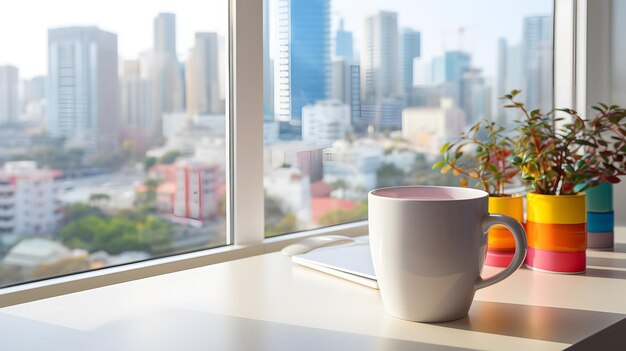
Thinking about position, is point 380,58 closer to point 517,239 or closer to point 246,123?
point 246,123

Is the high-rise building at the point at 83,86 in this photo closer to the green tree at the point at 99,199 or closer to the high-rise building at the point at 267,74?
the green tree at the point at 99,199

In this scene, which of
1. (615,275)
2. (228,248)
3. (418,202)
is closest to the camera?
(418,202)

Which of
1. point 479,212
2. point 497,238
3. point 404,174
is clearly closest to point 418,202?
point 479,212

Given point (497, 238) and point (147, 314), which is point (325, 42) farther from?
point (147, 314)

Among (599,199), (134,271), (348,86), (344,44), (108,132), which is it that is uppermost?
(344,44)

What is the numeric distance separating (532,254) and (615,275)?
0.40 ft

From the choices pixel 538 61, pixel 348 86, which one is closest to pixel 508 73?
pixel 538 61

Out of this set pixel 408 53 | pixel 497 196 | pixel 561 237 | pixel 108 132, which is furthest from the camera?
pixel 408 53

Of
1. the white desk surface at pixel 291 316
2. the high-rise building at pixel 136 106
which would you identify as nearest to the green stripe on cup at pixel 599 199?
the white desk surface at pixel 291 316

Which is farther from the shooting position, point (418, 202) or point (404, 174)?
point (404, 174)

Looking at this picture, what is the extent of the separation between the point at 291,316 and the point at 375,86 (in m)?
1.04

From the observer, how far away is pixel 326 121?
1519mm

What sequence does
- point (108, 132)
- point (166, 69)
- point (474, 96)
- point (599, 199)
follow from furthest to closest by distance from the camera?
1. point (474, 96)
2. point (166, 69)
3. point (108, 132)
4. point (599, 199)

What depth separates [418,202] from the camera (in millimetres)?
703
